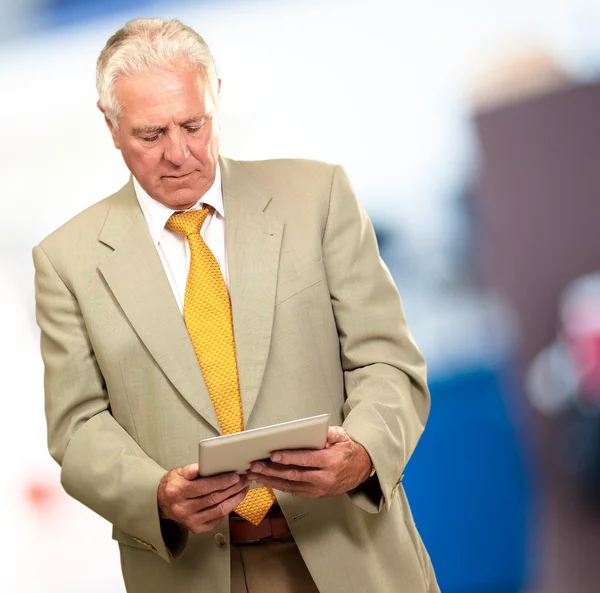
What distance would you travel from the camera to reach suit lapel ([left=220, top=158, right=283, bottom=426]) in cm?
199

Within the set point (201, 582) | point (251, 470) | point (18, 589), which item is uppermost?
point (251, 470)

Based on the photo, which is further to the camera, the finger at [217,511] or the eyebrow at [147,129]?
the eyebrow at [147,129]

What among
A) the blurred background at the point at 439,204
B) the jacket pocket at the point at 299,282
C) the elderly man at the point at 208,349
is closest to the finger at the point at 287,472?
the elderly man at the point at 208,349

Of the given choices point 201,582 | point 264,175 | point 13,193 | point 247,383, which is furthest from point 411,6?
point 201,582

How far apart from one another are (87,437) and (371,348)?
57cm

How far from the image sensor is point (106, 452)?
200 cm

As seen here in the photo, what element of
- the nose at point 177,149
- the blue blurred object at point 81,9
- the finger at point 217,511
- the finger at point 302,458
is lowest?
the finger at point 217,511

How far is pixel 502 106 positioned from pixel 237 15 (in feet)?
3.35

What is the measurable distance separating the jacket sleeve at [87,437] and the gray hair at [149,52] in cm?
39

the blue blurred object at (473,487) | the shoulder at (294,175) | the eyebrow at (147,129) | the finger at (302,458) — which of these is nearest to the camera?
the finger at (302,458)

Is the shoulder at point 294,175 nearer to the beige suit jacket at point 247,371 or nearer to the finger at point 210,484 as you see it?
the beige suit jacket at point 247,371

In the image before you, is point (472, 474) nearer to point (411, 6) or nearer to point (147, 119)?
point (411, 6)

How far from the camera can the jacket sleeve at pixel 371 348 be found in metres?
1.97

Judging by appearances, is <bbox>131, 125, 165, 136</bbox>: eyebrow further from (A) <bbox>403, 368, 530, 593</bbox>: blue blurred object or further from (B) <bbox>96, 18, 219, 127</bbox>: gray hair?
(A) <bbox>403, 368, 530, 593</bbox>: blue blurred object
